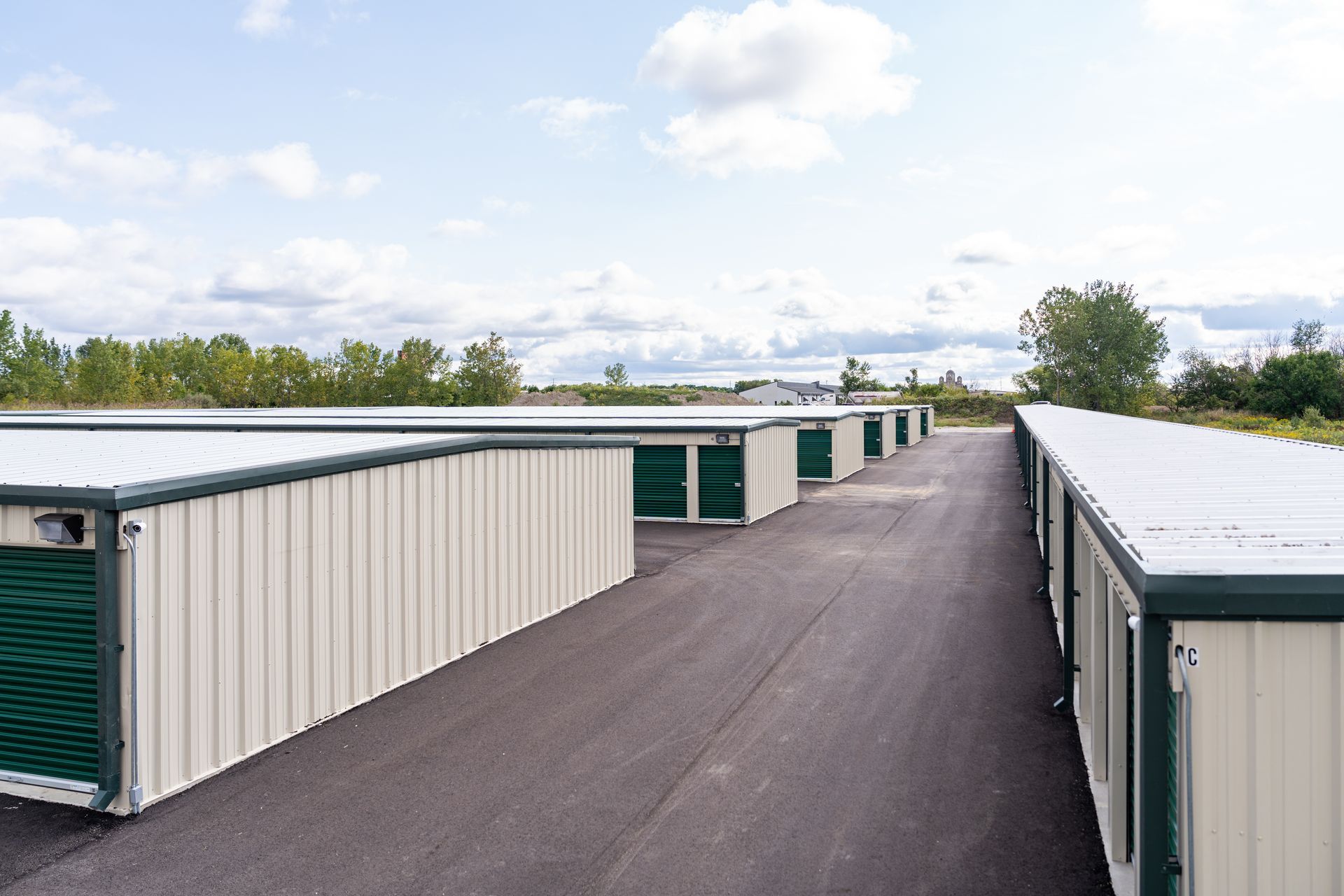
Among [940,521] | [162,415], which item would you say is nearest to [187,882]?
[940,521]

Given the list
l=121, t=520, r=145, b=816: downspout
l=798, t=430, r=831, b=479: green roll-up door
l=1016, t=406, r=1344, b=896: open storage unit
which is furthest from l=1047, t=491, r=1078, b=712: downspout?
l=798, t=430, r=831, b=479: green roll-up door

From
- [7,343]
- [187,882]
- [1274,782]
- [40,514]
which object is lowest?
[187,882]

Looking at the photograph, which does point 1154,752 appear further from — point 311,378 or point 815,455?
point 311,378

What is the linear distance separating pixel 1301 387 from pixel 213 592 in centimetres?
8744

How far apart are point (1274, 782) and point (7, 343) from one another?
88049 mm

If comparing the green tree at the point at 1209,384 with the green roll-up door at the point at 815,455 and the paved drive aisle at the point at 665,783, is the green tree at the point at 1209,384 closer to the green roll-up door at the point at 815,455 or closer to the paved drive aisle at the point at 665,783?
the green roll-up door at the point at 815,455

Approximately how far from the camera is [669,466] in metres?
23.5

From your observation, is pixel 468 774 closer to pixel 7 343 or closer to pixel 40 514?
pixel 40 514

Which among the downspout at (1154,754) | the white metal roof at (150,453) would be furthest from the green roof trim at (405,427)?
the downspout at (1154,754)

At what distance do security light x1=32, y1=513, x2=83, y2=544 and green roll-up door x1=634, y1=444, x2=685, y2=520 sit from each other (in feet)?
54.7

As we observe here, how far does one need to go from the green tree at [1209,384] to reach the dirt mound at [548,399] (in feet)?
196

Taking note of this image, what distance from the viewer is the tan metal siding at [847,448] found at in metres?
32.9

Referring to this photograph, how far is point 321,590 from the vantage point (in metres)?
8.77

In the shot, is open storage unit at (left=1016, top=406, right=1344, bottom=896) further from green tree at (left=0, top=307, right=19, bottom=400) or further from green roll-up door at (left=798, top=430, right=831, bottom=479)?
green tree at (left=0, top=307, right=19, bottom=400)
